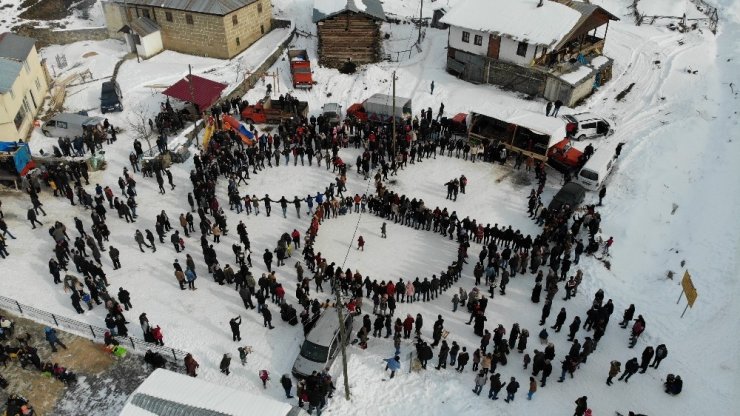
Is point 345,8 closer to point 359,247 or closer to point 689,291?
point 359,247

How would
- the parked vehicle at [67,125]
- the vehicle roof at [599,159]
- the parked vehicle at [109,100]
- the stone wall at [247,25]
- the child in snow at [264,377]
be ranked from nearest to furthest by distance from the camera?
the child in snow at [264,377] → the vehicle roof at [599,159] → the parked vehicle at [67,125] → the parked vehicle at [109,100] → the stone wall at [247,25]

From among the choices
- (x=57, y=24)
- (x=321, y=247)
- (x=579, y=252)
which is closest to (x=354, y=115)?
(x=321, y=247)

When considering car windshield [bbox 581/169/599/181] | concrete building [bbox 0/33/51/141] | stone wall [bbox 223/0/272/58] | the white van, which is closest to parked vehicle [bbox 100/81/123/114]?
concrete building [bbox 0/33/51/141]

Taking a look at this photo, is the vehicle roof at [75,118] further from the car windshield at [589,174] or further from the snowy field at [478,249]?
the car windshield at [589,174]

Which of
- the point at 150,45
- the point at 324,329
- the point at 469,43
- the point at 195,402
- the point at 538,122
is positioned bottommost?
the point at 324,329

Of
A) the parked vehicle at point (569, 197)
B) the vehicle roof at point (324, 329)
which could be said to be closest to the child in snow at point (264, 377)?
the vehicle roof at point (324, 329)

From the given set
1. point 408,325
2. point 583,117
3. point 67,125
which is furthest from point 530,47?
point 67,125

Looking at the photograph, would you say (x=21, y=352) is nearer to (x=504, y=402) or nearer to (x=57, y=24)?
Result: (x=504, y=402)

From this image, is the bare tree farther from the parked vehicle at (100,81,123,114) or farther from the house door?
the house door
